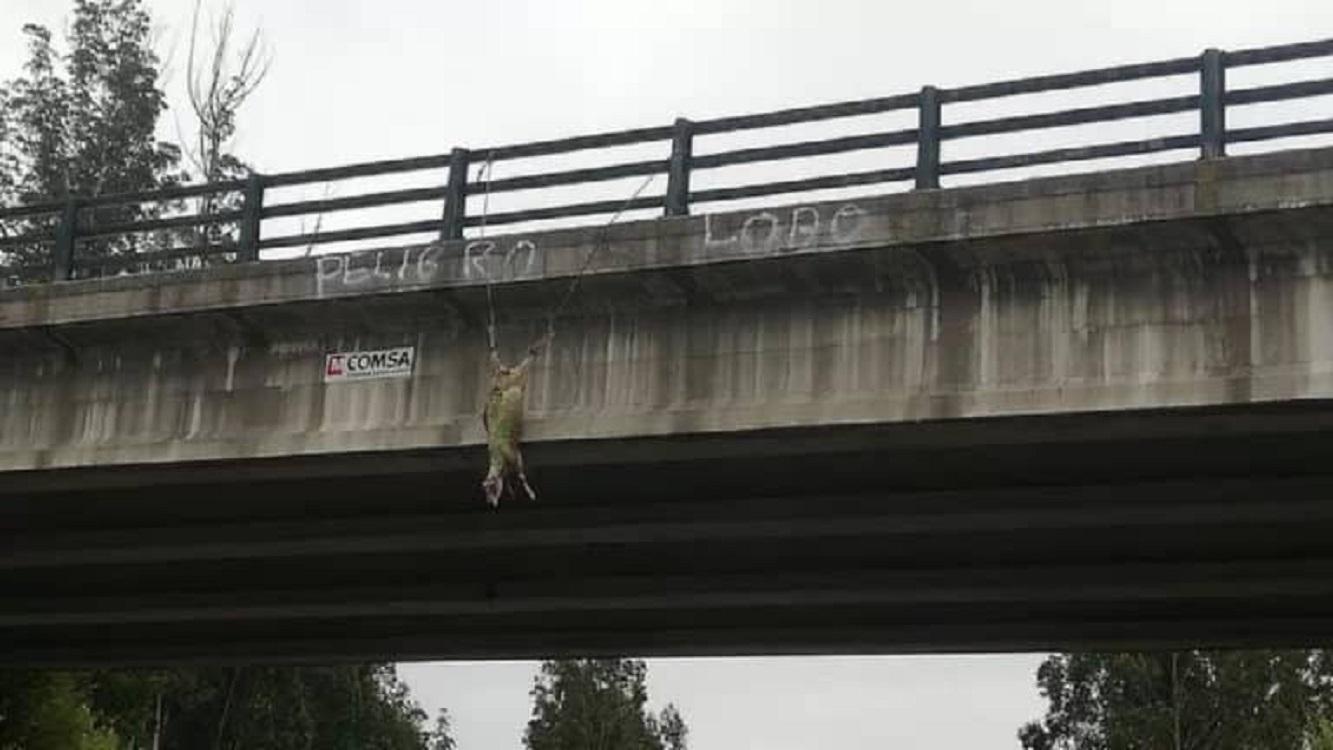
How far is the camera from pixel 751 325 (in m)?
16.4

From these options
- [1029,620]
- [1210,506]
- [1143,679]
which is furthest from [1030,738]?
[1210,506]

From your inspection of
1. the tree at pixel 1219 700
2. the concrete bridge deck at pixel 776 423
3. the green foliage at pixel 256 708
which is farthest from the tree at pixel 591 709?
the concrete bridge deck at pixel 776 423

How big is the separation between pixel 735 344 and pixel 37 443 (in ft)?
27.5

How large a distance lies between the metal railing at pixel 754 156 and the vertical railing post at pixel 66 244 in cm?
2

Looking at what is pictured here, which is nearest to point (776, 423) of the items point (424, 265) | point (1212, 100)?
point (424, 265)

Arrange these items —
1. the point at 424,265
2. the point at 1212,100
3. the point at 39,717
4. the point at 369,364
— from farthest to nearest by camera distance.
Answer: the point at 39,717
the point at 369,364
the point at 424,265
the point at 1212,100

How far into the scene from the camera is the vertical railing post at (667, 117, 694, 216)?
17.0m

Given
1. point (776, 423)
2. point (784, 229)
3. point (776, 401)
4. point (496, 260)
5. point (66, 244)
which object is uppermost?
point (66, 244)

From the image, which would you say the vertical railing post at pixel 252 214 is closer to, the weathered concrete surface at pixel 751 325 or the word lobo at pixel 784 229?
the weathered concrete surface at pixel 751 325

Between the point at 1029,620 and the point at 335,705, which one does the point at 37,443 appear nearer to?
the point at 1029,620

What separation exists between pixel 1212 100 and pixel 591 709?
278 feet

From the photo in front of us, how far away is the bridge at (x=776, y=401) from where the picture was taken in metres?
14.6

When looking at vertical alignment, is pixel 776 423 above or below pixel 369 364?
below

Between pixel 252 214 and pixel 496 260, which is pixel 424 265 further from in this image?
pixel 252 214
